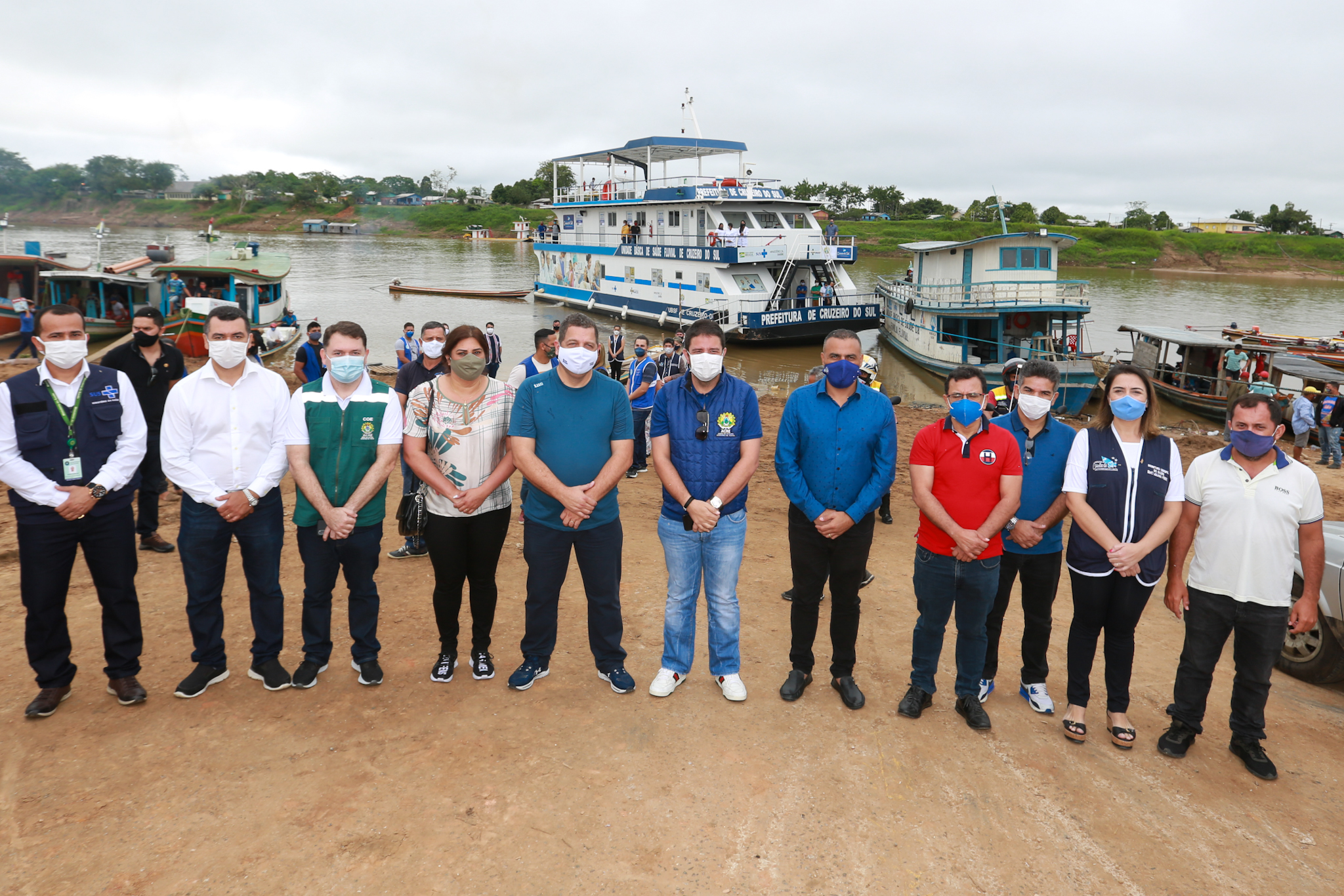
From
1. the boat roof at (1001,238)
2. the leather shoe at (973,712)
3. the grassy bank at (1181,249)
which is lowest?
the leather shoe at (973,712)

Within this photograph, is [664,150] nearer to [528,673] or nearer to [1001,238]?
[1001,238]

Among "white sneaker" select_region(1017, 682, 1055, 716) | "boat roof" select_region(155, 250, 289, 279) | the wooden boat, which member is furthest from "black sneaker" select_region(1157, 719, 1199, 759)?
the wooden boat

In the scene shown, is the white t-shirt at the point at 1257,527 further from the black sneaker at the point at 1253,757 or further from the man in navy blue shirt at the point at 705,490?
the man in navy blue shirt at the point at 705,490

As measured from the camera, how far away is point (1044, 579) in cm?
387

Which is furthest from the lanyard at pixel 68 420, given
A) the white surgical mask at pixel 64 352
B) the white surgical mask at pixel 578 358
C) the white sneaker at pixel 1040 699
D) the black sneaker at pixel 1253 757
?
the black sneaker at pixel 1253 757

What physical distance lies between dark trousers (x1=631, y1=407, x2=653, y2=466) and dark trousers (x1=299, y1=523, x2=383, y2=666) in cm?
423

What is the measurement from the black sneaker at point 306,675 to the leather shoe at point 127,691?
0.65 metres

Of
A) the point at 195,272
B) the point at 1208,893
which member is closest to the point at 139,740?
the point at 1208,893

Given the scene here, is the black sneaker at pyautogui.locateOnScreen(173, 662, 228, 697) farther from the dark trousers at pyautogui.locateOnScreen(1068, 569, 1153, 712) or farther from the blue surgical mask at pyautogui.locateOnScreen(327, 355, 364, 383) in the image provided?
the dark trousers at pyautogui.locateOnScreen(1068, 569, 1153, 712)

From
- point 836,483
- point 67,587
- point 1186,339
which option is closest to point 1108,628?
point 836,483

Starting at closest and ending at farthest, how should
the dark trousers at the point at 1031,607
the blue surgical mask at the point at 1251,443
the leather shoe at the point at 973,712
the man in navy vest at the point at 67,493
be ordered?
the blue surgical mask at the point at 1251,443, the man in navy vest at the point at 67,493, the leather shoe at the point at 973,712, the dark trousers at the point at 1031,607

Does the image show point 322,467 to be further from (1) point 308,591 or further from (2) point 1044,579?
(2) point 1044,579

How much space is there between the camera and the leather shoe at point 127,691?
359 cm

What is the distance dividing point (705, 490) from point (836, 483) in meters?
0.64
